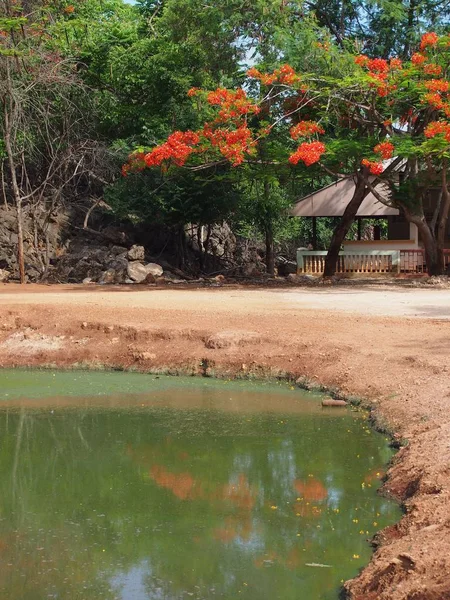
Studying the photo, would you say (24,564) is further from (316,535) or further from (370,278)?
(370,278)

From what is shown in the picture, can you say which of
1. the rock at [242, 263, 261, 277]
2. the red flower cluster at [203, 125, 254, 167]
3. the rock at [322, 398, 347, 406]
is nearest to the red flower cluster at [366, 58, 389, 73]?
the red flower cluster at [203, 125, 254, 167]

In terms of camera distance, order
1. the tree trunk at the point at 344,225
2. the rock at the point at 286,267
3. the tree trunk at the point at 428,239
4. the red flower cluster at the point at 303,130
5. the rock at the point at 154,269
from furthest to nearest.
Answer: the rock at the point at 286,267
the rock at the point at 154,269
the tree trunk at the point at 344,225
the tree trunk at the point at 428,239
the red flower cluster at the point at 303,130

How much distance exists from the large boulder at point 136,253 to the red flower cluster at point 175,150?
5.84 meters

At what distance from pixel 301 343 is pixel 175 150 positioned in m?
7.26

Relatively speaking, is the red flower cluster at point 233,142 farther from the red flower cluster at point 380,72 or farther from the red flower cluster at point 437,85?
the red flower cluster at point 437,85

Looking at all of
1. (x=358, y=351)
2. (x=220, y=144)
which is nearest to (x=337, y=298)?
(x=220, y=144)

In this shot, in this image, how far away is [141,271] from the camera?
75.7 ft

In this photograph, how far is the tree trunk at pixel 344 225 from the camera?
859 inches

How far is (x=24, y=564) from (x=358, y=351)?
678 cm

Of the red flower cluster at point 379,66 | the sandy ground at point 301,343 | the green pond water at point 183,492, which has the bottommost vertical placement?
the green pond water at point 183,492

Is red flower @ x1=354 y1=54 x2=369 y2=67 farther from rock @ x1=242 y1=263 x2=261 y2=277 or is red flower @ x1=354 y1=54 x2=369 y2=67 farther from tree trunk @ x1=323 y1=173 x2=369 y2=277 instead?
rock @ x1=242 y1=263 x2=261 y2=277

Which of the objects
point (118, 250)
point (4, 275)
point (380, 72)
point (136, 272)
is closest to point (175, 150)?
point (380, 72)

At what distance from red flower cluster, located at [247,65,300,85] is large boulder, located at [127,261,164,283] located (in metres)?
6.57

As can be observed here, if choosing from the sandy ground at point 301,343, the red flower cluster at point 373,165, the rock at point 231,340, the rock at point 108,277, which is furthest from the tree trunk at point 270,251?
the rock at point 231,340
